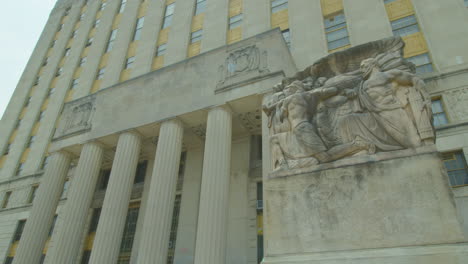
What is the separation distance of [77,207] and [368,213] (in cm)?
1795

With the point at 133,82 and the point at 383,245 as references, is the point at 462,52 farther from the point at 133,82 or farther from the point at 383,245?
the point at 133,82

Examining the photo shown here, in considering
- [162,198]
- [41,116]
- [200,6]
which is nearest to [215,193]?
[162,198]

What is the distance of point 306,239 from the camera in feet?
15.7

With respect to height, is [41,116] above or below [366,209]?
above

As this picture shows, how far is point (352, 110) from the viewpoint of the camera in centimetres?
578

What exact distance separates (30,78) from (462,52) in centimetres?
4463

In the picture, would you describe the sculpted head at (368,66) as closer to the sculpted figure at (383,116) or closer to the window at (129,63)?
the sculpted figure at (383,116)

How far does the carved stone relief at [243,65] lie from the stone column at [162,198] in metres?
3.94

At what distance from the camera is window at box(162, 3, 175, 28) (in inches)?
1196

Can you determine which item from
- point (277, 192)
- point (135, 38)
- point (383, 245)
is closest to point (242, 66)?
point (277, 192)

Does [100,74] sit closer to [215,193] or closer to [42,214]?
[42,214]

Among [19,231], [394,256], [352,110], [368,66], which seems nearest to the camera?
[394,256]

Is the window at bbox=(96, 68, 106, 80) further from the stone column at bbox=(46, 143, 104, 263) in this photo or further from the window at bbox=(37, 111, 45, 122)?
the stone column at bbox=(46, 143, 104, 263)

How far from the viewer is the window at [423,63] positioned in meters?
17.2
